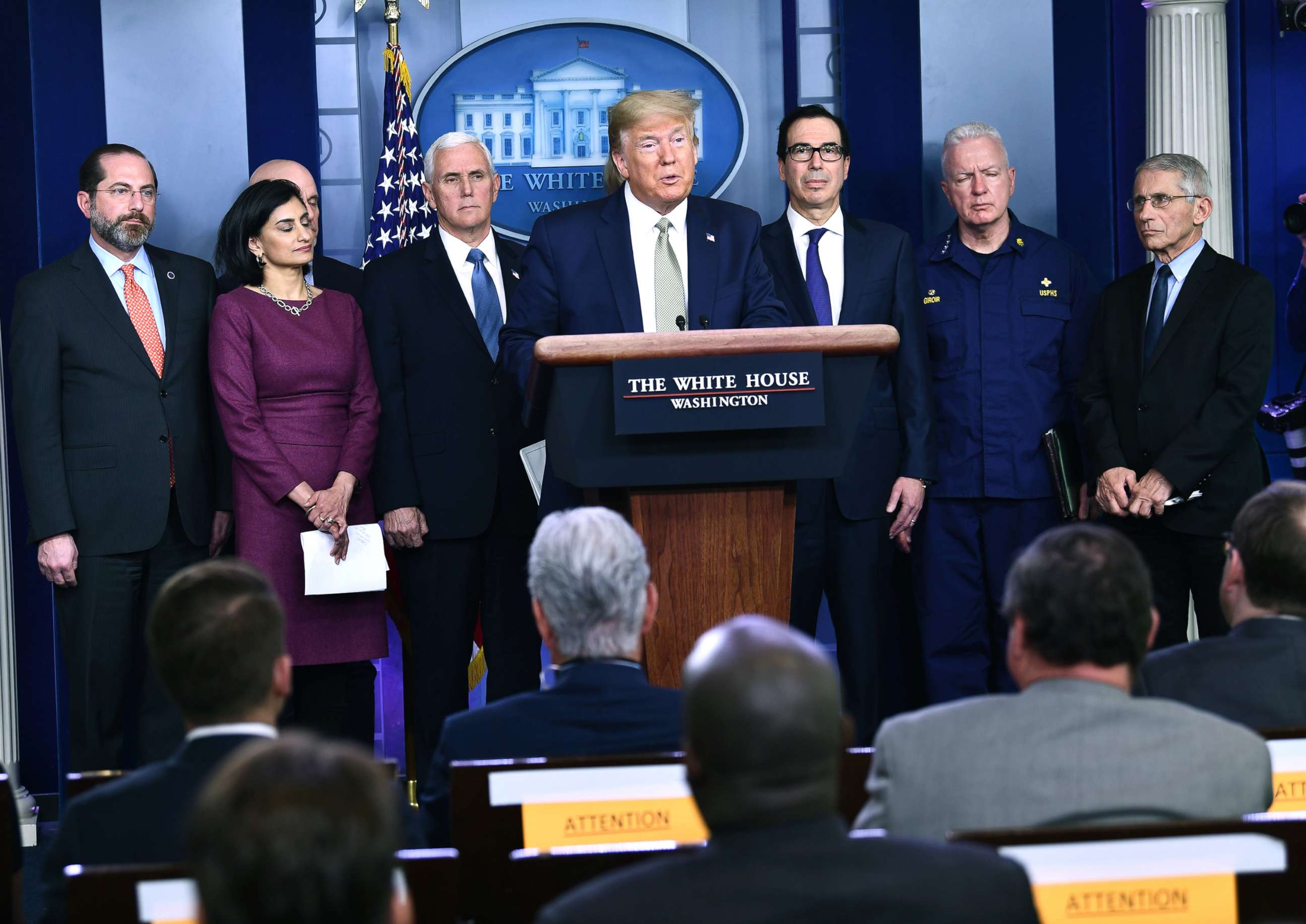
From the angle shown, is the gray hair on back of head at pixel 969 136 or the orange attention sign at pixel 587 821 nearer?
the orange attention sign at pixel 587 821

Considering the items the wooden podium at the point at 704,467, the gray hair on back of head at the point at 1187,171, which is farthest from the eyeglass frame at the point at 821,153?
the wooden podium at the point at 704,467

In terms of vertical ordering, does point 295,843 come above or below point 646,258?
below

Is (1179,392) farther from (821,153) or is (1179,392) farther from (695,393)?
(695,393)

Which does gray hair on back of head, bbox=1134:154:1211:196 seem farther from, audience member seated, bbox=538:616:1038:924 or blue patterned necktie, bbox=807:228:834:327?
audience member seated, bbox=538:616:1038:924

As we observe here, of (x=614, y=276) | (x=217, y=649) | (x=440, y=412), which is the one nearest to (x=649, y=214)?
(x=614, y=276)

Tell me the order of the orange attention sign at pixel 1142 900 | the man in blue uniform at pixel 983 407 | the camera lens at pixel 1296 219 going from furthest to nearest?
the camera lens at pixel 1296 219
the man in blue uniform at pixel 983 407
the orange attention sign at pixel 1142 900

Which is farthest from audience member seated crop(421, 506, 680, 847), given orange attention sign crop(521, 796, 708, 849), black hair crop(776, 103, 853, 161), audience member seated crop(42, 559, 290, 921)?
black hair crop(776, 103, 853, 161)

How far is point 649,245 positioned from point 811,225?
3.50 ft

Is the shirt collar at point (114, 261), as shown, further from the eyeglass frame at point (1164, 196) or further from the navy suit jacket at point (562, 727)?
the eyeglass frame at point (1164, 196)

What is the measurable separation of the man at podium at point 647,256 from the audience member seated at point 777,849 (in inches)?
82.4

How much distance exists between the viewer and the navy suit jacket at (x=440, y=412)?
4.00m

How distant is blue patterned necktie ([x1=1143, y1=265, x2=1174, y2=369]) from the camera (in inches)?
167

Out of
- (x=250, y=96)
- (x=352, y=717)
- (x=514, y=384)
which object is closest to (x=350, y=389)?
(x=514, y=384)

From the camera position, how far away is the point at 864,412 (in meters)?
4.08
